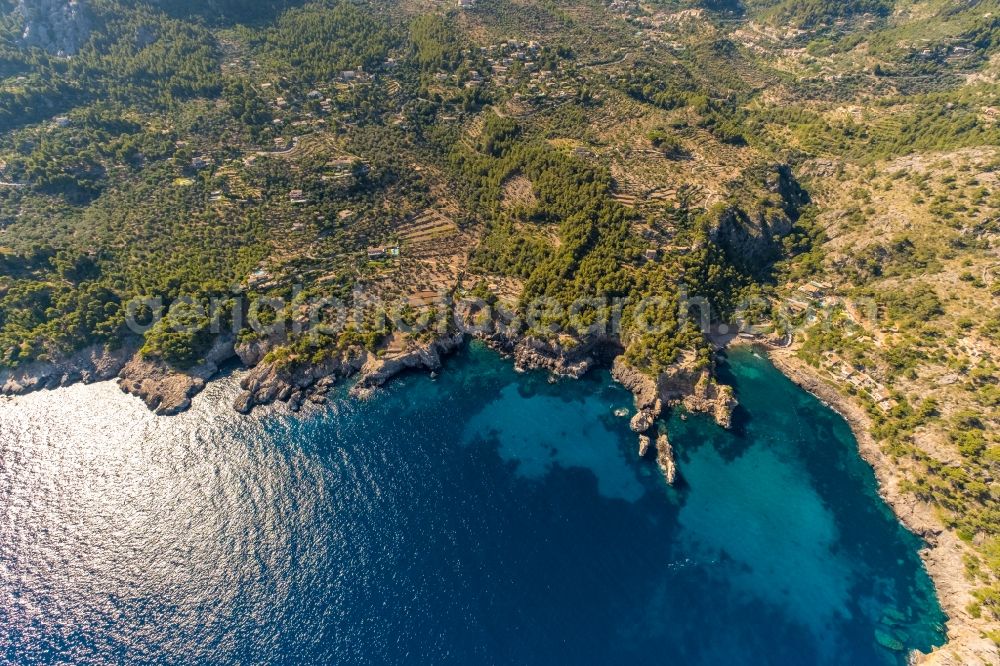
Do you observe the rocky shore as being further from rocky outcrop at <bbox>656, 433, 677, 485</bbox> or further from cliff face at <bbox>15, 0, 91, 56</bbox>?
cliff face at <bbox>15, 0, 91, 56</bbox>

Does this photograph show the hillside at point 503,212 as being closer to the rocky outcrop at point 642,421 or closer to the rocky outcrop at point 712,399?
the rocky outcrop at point 712,399

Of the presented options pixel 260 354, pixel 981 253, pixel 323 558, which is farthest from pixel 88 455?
pixel 981 253

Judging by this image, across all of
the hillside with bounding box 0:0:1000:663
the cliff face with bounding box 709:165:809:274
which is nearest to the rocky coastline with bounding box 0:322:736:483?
the hillside with bounding box 0:0:1000:663

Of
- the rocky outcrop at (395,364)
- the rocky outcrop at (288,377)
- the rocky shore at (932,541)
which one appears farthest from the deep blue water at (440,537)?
the rocky outcrop at (395,364)

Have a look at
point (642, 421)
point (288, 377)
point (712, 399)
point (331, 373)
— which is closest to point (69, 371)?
point (288, 377)

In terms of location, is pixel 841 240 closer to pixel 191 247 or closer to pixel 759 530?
pixel 759 530
